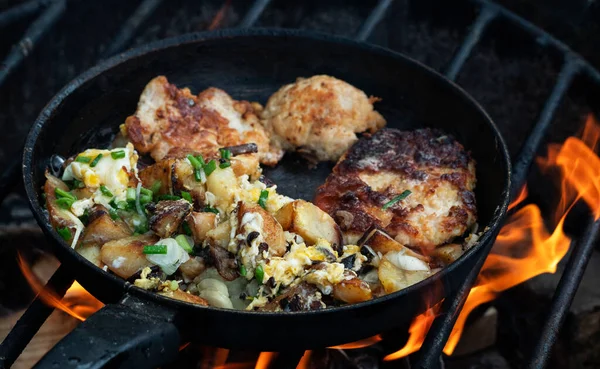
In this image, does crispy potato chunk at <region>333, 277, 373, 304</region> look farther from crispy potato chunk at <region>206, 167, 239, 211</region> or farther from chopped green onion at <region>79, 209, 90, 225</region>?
chopped green onion at <region>79, 209, 90, 225</region>

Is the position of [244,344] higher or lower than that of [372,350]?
higher

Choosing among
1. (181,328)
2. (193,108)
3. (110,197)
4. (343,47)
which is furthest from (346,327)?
(343,47)

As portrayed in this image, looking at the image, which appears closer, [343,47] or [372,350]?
[372,350]

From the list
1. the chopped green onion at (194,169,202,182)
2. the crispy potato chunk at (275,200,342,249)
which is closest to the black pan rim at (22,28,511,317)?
the crispy potato chunk at (275,200,342,249)

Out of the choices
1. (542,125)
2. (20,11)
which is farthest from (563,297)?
(20,11)

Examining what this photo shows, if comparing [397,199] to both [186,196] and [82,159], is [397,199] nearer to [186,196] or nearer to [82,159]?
[186,196]

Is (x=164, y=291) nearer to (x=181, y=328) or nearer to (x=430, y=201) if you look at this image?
(x=181, y=328)
